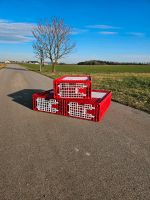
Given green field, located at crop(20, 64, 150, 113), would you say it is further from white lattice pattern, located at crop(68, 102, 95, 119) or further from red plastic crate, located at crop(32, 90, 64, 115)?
red plastic crate, located at crop(32, 90, 64, 115)

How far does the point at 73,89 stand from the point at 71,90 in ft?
0.25

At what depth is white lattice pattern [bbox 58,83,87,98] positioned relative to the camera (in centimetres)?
592

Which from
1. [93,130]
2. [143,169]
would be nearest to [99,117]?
[93,130]

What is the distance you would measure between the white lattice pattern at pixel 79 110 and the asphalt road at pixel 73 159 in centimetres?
29

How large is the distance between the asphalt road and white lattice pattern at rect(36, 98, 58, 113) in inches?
26.2

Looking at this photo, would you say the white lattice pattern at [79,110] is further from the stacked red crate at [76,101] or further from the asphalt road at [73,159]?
the asphalt road at [73,159]

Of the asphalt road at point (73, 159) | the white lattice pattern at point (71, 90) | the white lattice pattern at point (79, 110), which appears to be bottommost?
the asphalt road at point (73, 159)

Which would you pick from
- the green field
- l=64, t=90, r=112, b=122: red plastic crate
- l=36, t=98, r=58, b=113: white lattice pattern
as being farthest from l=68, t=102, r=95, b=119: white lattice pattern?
the green field

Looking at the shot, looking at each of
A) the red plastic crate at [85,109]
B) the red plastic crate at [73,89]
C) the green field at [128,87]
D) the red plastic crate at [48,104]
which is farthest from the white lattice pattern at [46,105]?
the green field at [128,87]

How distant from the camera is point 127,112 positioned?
22.2 feet

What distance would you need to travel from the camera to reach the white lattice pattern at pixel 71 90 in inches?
233

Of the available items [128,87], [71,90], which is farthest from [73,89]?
[128,87]

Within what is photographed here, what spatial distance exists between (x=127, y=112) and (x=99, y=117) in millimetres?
1605

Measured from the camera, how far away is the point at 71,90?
6.00 m
